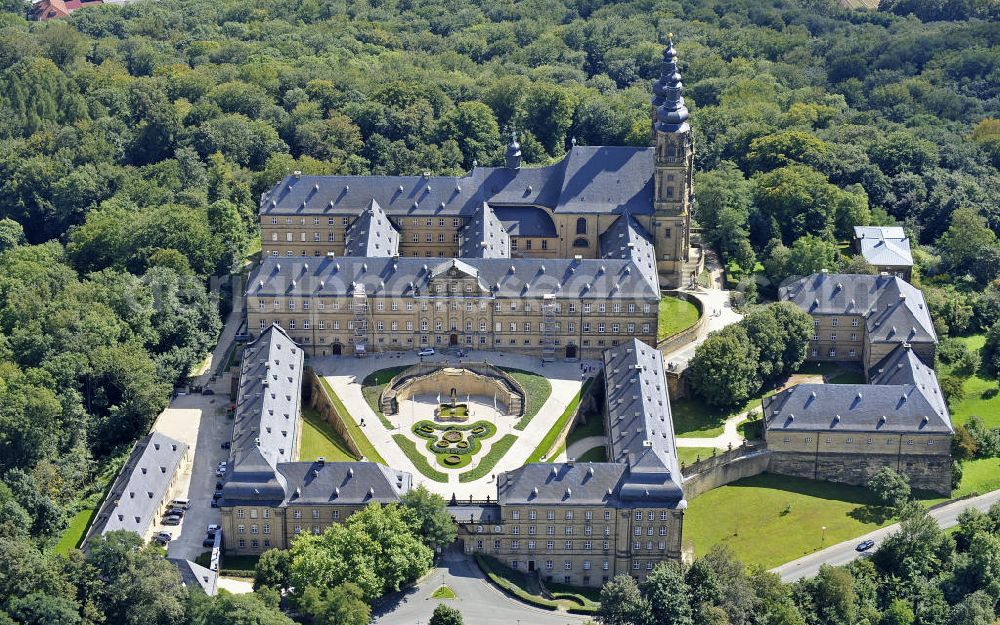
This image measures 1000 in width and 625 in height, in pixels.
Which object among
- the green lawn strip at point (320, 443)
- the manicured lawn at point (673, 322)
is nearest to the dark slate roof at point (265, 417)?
the green lawn strip at point (320, 443)

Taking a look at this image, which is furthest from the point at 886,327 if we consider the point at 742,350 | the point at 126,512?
the point at 126,512

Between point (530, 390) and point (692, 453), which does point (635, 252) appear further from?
point (692, 453)

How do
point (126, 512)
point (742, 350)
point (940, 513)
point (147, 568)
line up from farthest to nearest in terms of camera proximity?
1. point (742, 350)
2. point (940, 513)
3. point (126, 512)
4. point (147, 568)

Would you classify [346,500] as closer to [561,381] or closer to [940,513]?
[561,381]

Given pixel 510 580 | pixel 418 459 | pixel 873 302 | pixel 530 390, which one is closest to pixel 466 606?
pixel 510 580

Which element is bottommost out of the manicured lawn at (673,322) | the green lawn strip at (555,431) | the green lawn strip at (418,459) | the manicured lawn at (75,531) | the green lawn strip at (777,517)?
the manicured lawn at (75,531)

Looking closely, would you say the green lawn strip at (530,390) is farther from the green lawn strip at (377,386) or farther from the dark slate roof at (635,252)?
the dark slate roof at (635,252)
